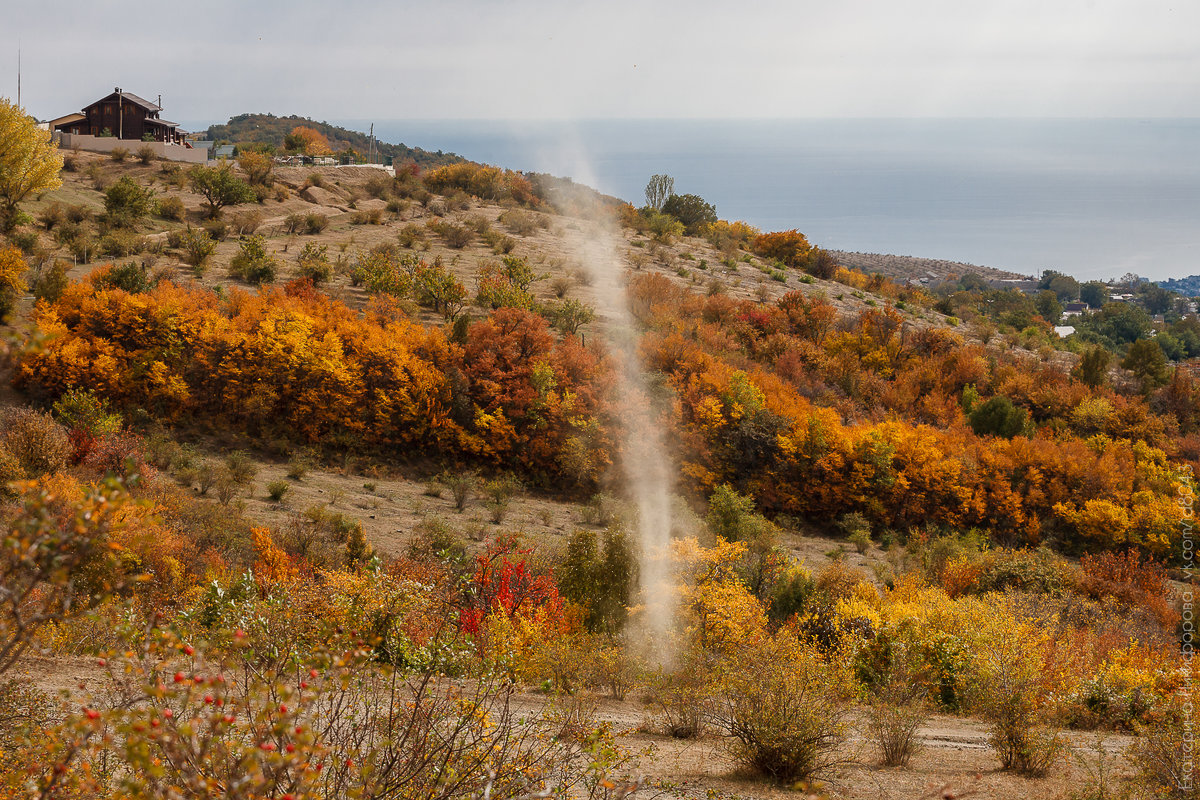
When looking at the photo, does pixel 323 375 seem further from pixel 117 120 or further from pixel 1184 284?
pixel 1184 284

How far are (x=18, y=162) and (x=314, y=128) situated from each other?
83097mm

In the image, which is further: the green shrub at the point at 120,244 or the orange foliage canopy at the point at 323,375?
the green shrub at the point at 120,244

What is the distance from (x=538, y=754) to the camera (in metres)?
6.95

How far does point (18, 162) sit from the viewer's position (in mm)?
30312

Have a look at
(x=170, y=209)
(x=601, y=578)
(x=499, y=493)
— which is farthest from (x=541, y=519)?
(x=170, y=209)

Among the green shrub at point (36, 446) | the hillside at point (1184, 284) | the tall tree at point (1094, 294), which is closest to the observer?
the green shrub at point (36, 446)

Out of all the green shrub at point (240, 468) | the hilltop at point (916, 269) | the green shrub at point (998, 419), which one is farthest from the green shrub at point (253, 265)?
the hilltop at point (916, 269)

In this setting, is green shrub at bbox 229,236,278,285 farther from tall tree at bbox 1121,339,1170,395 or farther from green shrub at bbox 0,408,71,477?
tall tree at bbox 1121,339,1170,395

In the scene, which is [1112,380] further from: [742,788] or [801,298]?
[742,788]

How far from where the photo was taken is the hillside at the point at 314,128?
332ft

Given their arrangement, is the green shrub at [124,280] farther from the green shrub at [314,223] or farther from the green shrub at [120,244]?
the green shrub at [314,223]

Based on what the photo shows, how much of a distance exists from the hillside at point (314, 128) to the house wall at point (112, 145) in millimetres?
50246

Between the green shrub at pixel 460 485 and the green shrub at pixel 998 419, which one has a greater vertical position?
the green shrub at pixel 998 419

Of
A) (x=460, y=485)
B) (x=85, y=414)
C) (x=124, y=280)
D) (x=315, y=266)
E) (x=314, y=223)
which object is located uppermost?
(x=314, y=223)
